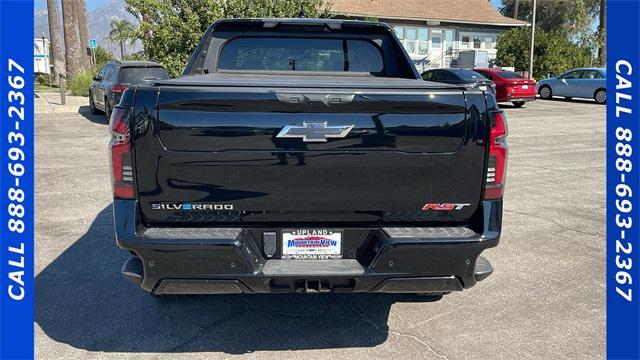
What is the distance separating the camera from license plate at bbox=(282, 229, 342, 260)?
3002 mm

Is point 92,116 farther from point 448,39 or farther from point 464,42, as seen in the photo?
point 464,42

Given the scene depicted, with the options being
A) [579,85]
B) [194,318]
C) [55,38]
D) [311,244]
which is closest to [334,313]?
[194,318]

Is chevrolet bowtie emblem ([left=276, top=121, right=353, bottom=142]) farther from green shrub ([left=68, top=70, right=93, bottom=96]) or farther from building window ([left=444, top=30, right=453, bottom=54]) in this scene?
building window ([left=444, top=30, right=453, bottom=54])

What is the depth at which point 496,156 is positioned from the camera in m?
2.98

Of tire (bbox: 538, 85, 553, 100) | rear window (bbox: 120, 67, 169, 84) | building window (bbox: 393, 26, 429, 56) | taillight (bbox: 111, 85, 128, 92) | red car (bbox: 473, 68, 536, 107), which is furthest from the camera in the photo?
Result: building window (bbox: 393, 26, 429, 56)

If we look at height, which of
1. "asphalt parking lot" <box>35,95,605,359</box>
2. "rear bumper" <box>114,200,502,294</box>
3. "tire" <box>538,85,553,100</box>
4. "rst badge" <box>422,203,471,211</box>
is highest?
"tire" <box>538,85,553,100</box>

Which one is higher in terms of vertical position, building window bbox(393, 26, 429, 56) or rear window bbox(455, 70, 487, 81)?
building window bbox(393, 26, 429, 56)

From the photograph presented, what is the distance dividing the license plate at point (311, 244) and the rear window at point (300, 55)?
221 centimetres

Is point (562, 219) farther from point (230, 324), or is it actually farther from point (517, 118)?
point (517, 118)

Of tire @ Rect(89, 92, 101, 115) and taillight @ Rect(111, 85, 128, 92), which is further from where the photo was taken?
tire @ Rect(89, 92, 101, 115)

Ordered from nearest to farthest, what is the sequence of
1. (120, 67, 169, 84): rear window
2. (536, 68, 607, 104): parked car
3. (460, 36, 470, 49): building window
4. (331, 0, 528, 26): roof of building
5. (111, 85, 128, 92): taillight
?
1. (111, 85, 128, 92): taillight
2. (120, 67, 169, 84): rear window
3. (536, 68, 607, 104): parked car
4. (331, 0, 528, 26): roof of building
5. (460, 36, 470, 49): building window

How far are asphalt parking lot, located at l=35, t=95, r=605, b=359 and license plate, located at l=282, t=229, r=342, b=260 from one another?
773mm

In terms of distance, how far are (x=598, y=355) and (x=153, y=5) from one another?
50.2 feet

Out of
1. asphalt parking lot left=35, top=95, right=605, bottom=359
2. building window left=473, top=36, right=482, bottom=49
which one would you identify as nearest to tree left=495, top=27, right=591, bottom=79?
building window left=473, top=36, right=482, bottom=49
